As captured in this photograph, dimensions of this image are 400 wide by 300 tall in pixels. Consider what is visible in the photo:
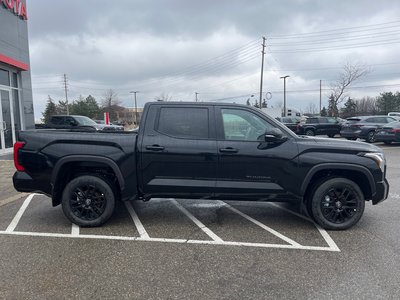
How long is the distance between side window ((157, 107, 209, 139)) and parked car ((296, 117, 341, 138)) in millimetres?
20205

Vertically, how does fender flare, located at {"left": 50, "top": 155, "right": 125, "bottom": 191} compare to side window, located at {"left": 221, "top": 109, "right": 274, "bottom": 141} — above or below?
below

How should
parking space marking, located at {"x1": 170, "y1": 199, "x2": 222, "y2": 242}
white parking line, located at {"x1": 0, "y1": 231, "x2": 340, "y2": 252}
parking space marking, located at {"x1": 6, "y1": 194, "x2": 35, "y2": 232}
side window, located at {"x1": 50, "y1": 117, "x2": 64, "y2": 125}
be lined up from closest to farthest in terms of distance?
white parking line, located at {"x1": 0, "y1": 231, "x2": 340, "y2": 252} → parking space marking, located at {"x1": 170, "y1": 199, "x2": 222, "y2": 242} → parking space marking, located at {"x1": 6, "y1": 194, "x2": 35, "y2": 232} → side window, located at {"x1": 50, "y1": 117, "x2": 64, "y2": 125}

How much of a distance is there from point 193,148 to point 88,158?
1.51m

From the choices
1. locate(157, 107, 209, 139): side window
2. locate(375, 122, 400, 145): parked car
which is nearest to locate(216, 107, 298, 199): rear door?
locate(157, 107, 209, 139): side window

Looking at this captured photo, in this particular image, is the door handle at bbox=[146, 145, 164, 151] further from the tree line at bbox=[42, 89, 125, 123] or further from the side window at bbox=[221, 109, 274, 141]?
the tree line at bbox=[42, 89, 125, 123]

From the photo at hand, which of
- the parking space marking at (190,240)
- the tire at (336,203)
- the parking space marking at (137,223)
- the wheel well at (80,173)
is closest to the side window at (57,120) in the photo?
the parking space marking at (137,223)

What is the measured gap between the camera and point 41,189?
4906mm

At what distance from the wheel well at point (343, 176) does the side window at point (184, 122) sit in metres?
1.72

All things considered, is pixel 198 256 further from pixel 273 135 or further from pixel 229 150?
pixel 273 135

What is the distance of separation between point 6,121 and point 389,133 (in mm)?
18013

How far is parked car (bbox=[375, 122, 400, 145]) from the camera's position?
16.8m

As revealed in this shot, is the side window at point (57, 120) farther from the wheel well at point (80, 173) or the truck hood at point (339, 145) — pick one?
the truck hood at point (339, 145)

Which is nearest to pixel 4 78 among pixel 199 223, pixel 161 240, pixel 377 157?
pixel 199 223

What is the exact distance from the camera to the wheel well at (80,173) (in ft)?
16.0
